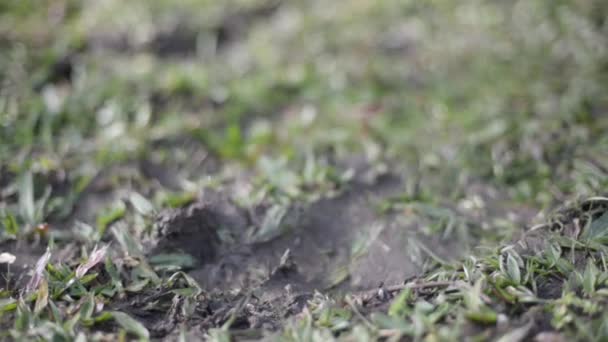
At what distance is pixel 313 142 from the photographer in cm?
313

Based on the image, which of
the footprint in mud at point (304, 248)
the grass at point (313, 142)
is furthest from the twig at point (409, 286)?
the footprint in mud at point (304, 248)

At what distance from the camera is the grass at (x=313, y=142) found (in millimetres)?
2020

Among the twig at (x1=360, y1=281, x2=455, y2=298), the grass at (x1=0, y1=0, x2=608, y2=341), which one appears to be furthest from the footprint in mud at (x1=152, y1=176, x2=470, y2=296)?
the twig at (x1=360, y1=281, x2=455, y2=298)

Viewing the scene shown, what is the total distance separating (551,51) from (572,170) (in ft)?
3.53

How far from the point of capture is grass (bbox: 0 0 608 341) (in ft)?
6.63

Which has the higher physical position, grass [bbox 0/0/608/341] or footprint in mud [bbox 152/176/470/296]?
grass [bbox 0/0/608/341]

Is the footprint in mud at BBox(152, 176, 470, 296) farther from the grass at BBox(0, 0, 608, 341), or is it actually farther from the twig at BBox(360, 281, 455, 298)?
the twig at BBox(360, 281, 455, 298)

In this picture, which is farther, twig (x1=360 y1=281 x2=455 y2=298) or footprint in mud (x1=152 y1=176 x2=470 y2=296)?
footprint in mud (x1=152 y1=176 x2=470 y2=296)

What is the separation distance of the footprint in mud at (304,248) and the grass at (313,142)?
8cm

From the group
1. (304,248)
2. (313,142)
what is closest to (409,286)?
(304,248)

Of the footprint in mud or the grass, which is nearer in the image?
the grass

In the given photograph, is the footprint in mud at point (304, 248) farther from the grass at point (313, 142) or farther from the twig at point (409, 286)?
the twig at point (409, 286)

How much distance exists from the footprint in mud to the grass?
79mm

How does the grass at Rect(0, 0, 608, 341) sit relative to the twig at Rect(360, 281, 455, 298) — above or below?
above
